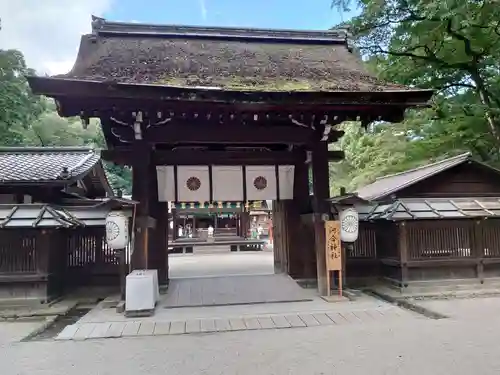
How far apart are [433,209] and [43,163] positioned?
9.46 m

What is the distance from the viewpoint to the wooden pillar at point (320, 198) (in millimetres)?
7660

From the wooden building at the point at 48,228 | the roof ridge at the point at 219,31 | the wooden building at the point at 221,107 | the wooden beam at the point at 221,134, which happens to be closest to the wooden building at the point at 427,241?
the wooden building at the point at 221,107

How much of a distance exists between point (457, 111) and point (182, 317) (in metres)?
9.08

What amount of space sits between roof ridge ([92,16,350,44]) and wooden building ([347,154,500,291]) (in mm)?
3990

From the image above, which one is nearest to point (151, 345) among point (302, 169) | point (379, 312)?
point (379, 312)

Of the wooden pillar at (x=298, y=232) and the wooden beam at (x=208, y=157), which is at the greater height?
the wooden beam at (x=208, y=157)

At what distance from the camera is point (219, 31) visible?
30.3 feet

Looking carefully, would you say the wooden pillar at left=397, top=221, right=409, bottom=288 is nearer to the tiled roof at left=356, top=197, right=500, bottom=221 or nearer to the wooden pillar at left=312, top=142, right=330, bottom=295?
the tiled roof at left=356, top=197, right=500, bottom=221

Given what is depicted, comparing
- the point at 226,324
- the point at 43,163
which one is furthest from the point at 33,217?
the point at 226,324

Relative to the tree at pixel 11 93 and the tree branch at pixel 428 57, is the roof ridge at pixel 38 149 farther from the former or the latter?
the tree branch at pixel 428 57

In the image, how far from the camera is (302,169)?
930cm

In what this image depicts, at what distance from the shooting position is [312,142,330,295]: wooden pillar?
7.66 m

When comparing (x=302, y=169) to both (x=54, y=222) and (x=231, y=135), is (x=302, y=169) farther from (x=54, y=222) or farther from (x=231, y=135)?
(x=54, y=222)

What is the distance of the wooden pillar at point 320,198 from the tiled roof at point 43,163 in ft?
17.4
